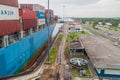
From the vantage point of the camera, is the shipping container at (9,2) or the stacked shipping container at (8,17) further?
the shipping container at (9,2)

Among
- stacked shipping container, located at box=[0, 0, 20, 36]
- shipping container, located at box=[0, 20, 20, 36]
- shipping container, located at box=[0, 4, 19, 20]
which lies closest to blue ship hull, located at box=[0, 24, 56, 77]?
shipping container, located at box=[0, 20, 20, 36]

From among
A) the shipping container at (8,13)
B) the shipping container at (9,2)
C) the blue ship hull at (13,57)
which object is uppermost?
the shipping container at (9,2)

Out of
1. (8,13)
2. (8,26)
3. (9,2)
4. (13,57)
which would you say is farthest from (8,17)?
(13,57)

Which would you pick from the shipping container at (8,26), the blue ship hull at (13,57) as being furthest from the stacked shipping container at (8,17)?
the blue ship hull at (13,57)

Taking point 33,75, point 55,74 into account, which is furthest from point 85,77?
point 33,75

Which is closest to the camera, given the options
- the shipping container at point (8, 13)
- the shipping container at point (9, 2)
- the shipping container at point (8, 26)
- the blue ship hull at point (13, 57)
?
the blue ship hull at point (13, 57)

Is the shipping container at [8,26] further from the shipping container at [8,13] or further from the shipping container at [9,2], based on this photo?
the shipping container at [9,2]

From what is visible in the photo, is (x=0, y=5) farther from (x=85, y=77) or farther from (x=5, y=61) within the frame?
(x=85, y=77)
